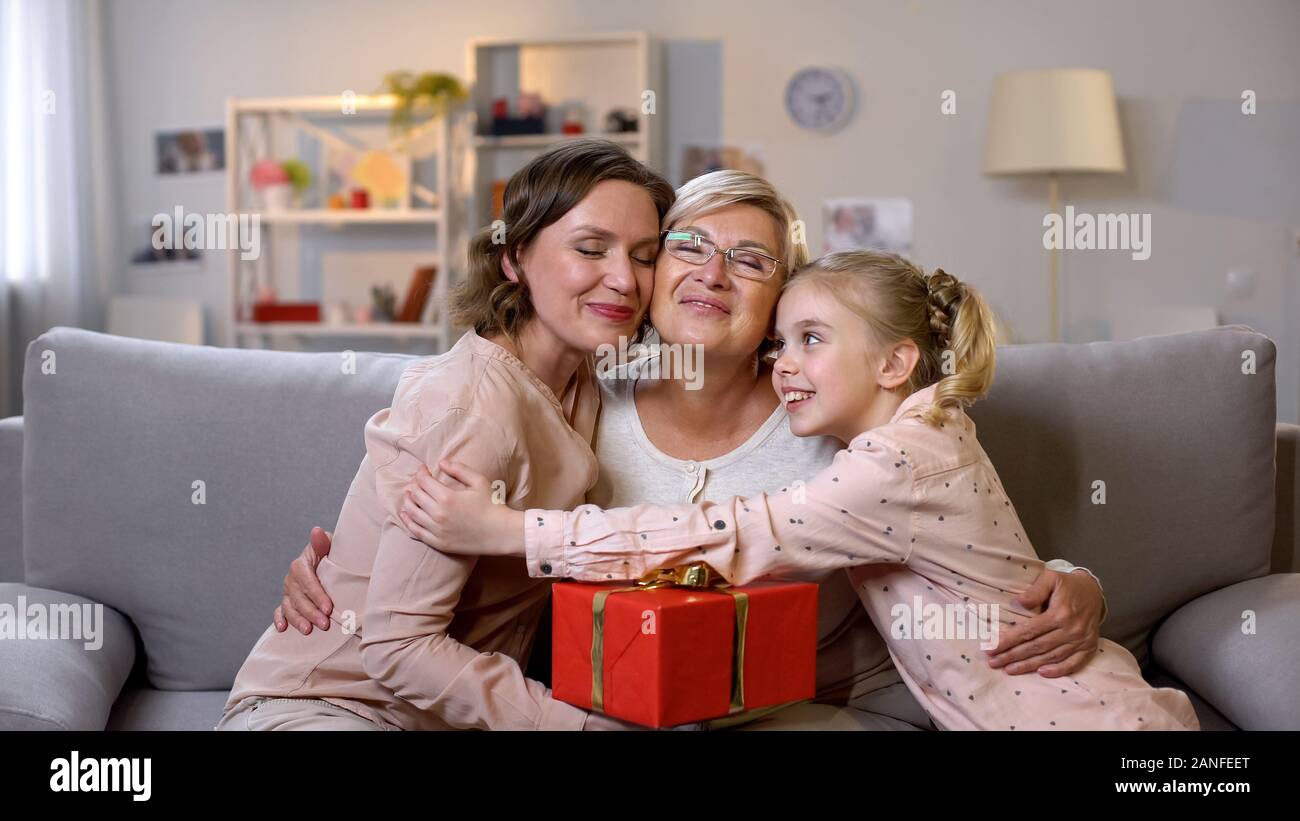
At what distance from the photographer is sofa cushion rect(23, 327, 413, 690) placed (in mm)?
1905

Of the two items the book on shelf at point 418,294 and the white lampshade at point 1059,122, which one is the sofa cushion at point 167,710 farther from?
the white lampshade at point 1059,122

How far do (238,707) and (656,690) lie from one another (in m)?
0.67

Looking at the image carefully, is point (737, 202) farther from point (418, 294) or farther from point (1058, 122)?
point (418, 294)

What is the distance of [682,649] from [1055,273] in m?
3.74

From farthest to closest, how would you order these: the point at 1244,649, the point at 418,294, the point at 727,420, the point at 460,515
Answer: the point at 418,294 < the point at 727,420 < the point at 1244,649 < the point at 460,515

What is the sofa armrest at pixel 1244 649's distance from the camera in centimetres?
160

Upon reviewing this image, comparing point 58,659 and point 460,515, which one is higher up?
point 460,515

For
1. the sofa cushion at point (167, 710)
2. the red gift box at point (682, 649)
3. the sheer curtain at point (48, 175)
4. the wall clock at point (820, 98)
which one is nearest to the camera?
the red gift box at point (682, 649)

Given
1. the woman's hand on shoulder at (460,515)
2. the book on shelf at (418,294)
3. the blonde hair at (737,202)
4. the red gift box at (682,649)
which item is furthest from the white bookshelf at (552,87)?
the red gift box at (682,649)

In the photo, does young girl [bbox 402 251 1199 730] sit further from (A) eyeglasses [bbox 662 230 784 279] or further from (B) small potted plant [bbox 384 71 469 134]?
(B) small potted plant [bbox 384 71 469 134]

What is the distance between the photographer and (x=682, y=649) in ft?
4.08

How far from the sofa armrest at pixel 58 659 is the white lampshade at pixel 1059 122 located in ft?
11.3

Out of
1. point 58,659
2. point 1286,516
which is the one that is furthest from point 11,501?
point 1286,516

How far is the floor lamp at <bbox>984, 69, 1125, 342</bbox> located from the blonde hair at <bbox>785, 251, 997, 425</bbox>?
2.83 meters
